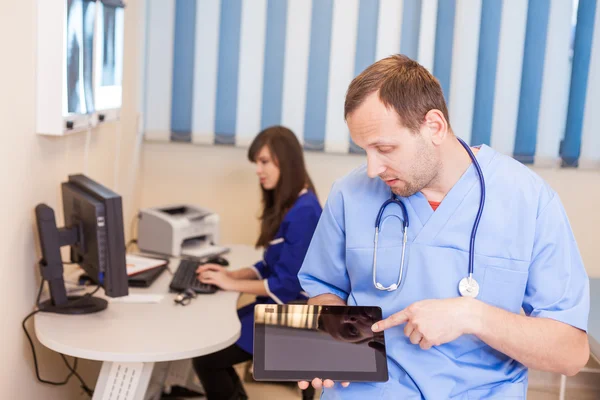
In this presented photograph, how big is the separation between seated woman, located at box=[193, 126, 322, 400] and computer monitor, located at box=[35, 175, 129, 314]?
0.44m

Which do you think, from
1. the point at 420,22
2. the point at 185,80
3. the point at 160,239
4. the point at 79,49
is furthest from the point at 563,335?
the point at 185,80

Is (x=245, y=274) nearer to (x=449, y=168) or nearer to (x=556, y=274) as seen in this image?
(x=449, y=168)

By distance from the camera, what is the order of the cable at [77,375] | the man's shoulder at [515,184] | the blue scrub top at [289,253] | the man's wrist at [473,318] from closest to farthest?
the man's wrist at [473,318] < the man's shoulder at [515,184] < the cable at [77,375] < the blue scrub top at [289,253]

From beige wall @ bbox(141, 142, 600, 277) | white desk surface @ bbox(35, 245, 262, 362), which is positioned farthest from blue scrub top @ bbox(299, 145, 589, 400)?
beige wall @ bbox(141, 142, 600, 277)

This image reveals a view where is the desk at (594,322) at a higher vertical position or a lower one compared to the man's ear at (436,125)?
lower

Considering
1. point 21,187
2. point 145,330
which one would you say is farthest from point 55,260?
point 145,330

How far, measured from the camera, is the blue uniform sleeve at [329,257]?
1586mm

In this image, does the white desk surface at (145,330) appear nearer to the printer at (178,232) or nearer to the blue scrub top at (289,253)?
the blue scrub top at (289,253)

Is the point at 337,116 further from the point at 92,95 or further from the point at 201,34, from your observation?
the point at 92,95

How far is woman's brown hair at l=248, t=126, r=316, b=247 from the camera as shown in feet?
8.20

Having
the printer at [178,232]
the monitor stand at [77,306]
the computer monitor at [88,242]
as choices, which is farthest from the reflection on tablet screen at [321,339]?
the printer at [178,232]

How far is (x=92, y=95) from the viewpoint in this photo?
7.54 feet

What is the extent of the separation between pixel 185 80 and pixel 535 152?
1611 mm

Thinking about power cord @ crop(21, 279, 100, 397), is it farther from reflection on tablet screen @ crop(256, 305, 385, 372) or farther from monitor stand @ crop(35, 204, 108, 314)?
reflection on tablet screen @ crop(256, 305, 385, 372)
